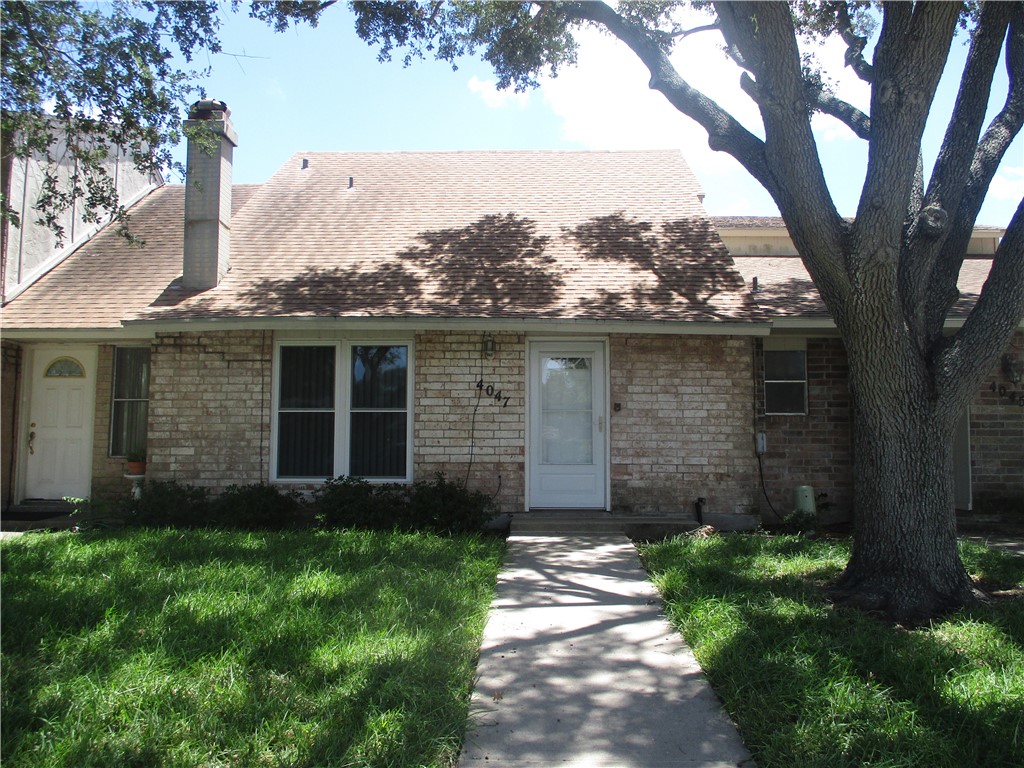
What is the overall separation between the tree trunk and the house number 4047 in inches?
180

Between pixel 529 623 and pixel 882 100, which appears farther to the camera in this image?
pixel 882 100

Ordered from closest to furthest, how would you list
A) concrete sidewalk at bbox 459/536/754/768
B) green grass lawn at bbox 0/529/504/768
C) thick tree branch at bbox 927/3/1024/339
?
green grass lawn at bbox 0/529/504/768 < concrete sidewalk at bbox 459/536/754/768 < thick tree branch at bbox 927/3/1024/339

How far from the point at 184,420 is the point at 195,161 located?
3597 mm

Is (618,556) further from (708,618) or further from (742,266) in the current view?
(742,266)

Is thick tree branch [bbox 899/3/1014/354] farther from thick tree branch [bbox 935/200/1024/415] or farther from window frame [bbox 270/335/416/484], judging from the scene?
window frame [bbox 270/335/416/484]

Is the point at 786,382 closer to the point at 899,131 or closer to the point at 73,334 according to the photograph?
the point at 899,131

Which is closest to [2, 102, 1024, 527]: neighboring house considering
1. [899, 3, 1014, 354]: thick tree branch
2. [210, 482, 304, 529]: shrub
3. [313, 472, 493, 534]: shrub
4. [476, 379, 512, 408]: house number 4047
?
[476, 379, 512, 408]: house number 4047

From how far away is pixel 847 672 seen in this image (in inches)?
153

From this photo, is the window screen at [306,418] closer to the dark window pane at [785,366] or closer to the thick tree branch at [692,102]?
the thick tree branch at [692,102]

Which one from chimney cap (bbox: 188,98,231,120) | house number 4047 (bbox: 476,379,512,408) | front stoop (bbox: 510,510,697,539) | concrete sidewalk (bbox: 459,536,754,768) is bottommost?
concrete sidewalk (bbox: 459,536,754,768)

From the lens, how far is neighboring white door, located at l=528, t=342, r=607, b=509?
9.15 meters

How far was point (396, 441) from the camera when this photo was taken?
927 cm

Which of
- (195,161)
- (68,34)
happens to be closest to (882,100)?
(68,34)

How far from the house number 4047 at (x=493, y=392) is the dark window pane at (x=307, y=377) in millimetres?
1991
